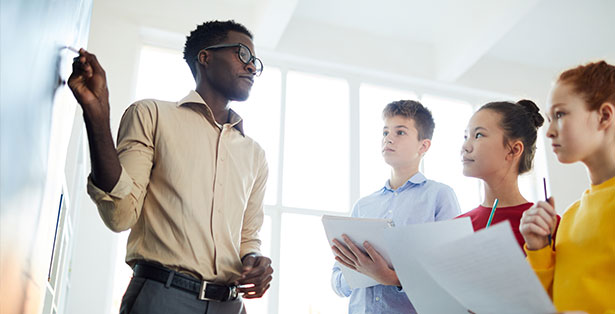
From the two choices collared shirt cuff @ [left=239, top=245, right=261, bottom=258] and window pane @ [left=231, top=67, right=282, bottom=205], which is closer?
collared shirt cuff @ [left=239, top=245, right=261, bottom=258]

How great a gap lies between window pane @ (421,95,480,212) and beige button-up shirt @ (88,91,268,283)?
404 centimetres

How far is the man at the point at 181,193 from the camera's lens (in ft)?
3.74

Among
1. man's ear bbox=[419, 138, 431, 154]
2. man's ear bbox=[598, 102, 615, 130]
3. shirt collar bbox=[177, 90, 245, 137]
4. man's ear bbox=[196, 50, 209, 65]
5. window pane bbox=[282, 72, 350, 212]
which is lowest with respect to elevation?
man's ear bbox=[598, 102, 615, 130]

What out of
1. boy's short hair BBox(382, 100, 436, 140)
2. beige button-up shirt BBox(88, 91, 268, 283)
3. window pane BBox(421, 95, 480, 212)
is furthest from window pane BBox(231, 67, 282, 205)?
beige button-up shirt BBox(88, 91, 268, 283)

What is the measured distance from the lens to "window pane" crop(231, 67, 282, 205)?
15.7 ft

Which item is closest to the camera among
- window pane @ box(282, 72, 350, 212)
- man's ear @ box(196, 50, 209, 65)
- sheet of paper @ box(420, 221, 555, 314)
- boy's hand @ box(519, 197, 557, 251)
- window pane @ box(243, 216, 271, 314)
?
sheet of paper @ box(420, 221, 555, 314)

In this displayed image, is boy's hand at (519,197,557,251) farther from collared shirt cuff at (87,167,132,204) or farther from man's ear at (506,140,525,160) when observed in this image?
collared shirt cuff at (87,167,132,204)

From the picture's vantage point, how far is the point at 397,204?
6.75 feet

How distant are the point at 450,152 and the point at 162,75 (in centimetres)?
282

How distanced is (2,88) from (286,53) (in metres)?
4.54

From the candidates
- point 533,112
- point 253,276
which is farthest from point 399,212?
point 253,276

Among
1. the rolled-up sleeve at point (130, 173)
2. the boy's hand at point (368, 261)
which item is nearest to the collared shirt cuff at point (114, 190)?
the rolled-up sleeve at point (130, 173)

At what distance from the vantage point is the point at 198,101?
149cm

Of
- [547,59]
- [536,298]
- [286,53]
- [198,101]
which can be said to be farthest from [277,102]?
[536,298]
